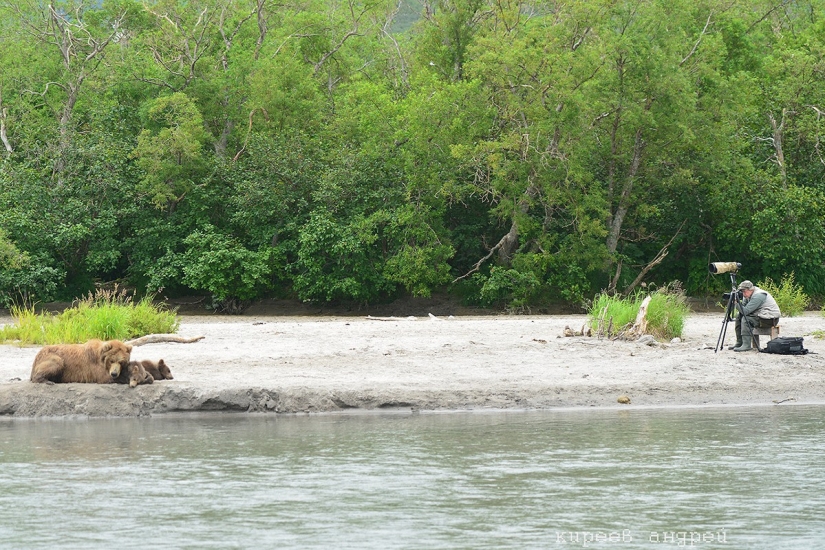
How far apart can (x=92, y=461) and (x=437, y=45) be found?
1143 inches

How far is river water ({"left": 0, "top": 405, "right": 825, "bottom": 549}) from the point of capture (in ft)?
25.7

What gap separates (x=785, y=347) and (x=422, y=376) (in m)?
5.45

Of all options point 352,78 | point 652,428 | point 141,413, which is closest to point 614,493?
point 652,428

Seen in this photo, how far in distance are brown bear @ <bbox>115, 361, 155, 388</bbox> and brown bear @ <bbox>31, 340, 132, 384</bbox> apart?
83 mm

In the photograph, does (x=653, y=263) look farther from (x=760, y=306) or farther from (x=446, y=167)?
(x=760, y=306)

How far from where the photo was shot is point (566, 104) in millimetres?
32812

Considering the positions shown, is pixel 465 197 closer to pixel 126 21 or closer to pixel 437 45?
pixel 437 45

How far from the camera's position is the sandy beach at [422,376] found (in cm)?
1364

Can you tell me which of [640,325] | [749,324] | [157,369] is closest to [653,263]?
[640,325]

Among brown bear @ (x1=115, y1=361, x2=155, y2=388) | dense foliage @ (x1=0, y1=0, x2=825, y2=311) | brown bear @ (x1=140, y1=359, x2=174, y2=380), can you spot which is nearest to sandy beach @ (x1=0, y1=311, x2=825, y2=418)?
brown bear @ (x1=115, y1=361, x2=155, y2=388)

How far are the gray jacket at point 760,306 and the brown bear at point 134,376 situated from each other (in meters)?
8.68

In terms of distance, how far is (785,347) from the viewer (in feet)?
54.7

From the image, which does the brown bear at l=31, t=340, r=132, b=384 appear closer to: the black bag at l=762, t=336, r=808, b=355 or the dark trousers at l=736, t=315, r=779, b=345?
the dark trousers at l=736, t=315, r=779, b=345

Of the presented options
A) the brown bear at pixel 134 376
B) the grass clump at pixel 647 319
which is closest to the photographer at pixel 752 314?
the grass clump at pixel 647 319
